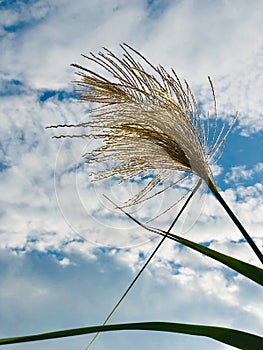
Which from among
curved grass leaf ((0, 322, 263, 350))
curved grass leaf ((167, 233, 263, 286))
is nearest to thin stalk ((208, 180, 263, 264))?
curved grass leaf ((167, 233, 263, 286))

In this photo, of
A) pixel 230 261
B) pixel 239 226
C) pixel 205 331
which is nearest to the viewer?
pixel 205 331

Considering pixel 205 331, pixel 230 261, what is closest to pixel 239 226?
pixel 230 261

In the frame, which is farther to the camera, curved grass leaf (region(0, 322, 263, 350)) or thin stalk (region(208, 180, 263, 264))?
thin stalk (region(208, 180, 263, 264))

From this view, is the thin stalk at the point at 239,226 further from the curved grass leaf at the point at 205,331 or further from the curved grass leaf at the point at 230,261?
the curved grass leaf at the point at 205,331

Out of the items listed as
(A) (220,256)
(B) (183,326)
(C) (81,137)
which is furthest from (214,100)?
(B) (183,326)

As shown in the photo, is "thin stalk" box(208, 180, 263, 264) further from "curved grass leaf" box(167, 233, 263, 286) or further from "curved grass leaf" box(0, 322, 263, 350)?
"curved grass leaf" box(0, 322, 263, 350)

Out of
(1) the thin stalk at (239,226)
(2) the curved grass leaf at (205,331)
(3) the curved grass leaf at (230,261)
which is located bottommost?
(2) the curved grass leaf at (205,331)

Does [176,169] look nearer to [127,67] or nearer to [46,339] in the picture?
[127,67]

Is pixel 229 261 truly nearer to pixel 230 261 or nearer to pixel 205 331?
pixel 230 261

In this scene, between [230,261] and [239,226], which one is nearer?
[230,261]

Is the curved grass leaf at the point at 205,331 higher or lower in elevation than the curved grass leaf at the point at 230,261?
lower

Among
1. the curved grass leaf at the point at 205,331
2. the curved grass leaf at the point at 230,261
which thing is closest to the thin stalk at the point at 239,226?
the curved grass leaf at the point at 230,261
